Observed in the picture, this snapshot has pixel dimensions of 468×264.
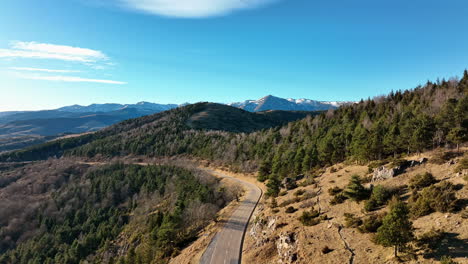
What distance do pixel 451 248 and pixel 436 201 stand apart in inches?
300

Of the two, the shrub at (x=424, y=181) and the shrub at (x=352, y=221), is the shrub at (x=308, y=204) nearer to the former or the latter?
the shrub at (x=352, y=221)

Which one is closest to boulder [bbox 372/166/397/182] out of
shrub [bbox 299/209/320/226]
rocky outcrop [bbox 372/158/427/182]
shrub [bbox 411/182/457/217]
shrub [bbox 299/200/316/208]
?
rocky outcrop [bbox 372/158/427/182]

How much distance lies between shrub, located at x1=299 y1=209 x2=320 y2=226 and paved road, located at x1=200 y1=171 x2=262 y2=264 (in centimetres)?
1207

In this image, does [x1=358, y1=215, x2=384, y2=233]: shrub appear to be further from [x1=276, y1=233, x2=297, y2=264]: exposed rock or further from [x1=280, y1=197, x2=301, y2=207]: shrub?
[x1=280, y1=197, x2=301, y2=207]: shrub

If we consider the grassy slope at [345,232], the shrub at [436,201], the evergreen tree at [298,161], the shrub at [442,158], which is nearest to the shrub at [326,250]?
the grassy slope at [345,232]

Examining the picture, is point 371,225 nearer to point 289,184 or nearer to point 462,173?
point 462,173

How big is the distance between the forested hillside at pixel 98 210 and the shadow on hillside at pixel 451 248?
44381 mm

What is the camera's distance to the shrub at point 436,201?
2612cm

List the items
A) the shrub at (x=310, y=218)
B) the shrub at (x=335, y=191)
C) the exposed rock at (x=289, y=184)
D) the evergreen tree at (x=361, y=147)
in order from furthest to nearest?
the exposed rock at (x=289, y=184), the evergreen tree at (x=361, y=147), the shrub at (x=335, y=191), the shrub at (x=310, y=218)

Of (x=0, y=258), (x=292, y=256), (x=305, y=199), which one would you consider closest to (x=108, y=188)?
(x=0, y=258)

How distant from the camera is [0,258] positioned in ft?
315

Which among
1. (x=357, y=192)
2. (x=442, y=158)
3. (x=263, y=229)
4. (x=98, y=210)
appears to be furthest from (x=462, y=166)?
(x=98, y=210)

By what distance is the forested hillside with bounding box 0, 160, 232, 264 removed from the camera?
6488 cm

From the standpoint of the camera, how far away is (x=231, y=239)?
43.9 meters
